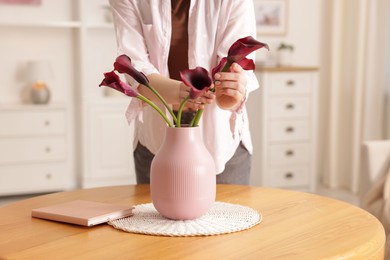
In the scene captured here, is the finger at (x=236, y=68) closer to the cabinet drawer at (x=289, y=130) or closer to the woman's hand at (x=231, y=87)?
the woman's hand at (x=231, y=87)

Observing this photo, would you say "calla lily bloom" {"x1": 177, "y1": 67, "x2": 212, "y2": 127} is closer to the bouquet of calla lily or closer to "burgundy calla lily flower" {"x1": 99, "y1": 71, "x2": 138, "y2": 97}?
the bouquet of calla lily

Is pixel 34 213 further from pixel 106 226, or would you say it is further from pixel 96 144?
pixel 96 144

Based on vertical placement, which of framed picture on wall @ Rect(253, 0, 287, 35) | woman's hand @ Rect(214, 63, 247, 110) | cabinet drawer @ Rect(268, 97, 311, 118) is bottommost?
cabinet drawer @ Rect(268, 97, 311, 118)

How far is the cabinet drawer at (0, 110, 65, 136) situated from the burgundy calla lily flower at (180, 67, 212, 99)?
11.8ft

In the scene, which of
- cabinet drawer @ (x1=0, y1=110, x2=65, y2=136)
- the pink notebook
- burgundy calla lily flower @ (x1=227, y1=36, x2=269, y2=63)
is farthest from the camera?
cabinet drawer @ (x1=0, y1=110, x2=65, y2=136)

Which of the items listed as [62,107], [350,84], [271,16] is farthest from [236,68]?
[271,16]

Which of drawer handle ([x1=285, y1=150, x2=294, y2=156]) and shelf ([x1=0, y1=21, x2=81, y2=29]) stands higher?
shelf ([x1=0, y1=21, x2=81, y2=29])

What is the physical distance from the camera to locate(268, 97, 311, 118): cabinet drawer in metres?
4.80

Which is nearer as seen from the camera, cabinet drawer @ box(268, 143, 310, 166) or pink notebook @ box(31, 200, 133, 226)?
pink notebook @ box(31, 200, 133, 226)

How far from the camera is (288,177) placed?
4941 mm

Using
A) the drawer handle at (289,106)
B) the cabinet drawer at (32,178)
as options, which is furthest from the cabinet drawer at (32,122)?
the drawer handle at (289,106)

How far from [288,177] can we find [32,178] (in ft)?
6.28

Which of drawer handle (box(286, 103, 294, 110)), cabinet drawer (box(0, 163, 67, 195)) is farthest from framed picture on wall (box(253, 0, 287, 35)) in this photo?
cabinet drawer (box(0, 163, 67, 195))

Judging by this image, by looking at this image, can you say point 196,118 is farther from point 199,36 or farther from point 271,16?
point 271,16
